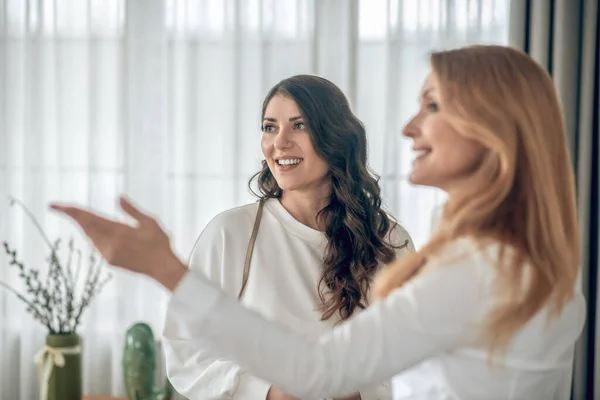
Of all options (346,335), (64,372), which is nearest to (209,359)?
(64,372)

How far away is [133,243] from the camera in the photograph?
917 millimetres

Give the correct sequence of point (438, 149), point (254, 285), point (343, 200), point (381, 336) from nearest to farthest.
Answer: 1. point (381, 336)
2. point (438, 149)
3. point (254, 285)
4. point (343, 200)

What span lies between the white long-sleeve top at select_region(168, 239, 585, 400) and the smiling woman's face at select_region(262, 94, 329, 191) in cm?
89

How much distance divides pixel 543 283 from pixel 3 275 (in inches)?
105

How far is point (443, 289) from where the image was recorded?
92 centimetres

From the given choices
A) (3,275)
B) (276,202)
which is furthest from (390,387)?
(3,275)

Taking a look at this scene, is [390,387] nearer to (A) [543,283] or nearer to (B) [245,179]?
(A) [543,283]

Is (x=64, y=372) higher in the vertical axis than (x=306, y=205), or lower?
lower

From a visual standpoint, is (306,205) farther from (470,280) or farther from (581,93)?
(581,93)

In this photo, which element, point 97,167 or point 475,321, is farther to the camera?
point 97,167

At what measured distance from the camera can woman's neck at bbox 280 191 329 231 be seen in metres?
1.88

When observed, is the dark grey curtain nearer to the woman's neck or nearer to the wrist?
the woman's neck

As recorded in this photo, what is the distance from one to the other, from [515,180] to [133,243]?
55cm

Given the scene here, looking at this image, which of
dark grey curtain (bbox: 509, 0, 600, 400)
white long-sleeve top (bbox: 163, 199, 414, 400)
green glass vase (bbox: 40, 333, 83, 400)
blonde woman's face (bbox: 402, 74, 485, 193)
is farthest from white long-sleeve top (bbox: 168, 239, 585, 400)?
dark grey curtain (bbox: 509, 0, 600, 400)
